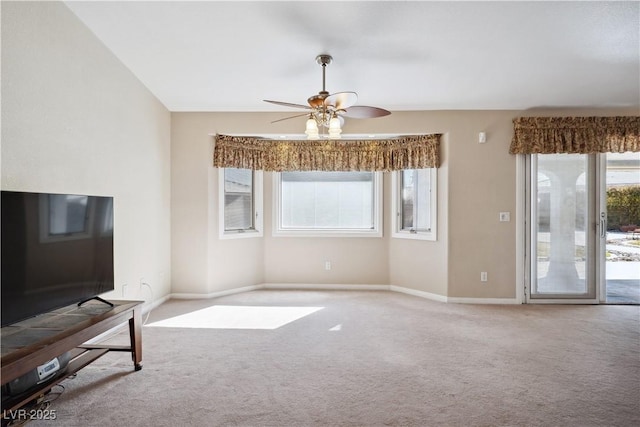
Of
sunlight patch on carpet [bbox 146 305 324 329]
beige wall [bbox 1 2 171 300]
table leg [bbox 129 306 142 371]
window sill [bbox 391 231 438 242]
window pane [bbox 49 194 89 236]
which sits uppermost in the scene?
beige wall [bbox 1 2 171 300]

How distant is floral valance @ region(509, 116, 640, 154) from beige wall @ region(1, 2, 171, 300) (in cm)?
448

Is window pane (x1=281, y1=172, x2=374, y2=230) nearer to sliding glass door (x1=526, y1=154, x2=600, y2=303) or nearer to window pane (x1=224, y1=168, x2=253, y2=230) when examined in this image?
window pane (x1=224, y1=168, x2=253, y2=230)

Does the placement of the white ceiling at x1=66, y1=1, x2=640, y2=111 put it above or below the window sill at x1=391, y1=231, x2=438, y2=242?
above

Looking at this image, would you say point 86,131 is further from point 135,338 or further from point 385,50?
point 385,50

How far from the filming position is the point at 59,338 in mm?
1878

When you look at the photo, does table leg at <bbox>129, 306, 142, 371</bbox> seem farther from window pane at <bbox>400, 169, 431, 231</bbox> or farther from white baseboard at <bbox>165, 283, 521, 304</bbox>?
window pane at <bbox>400, 169, 431, 231</bbox>

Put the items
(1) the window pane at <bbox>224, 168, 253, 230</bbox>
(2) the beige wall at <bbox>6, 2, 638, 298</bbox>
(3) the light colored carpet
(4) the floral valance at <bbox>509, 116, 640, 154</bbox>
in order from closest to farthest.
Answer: (3) the light colored carpet
(2) the beige wall at <bbox>6, 2, 638, 298</bbox>
(4) the floral valance at <bbox>509, 116, 640, 154</bbox>
(1) the window pane at <bbox>224, 168, 253, 230</bbox>

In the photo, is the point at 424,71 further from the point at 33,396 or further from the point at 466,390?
the point at 33,396

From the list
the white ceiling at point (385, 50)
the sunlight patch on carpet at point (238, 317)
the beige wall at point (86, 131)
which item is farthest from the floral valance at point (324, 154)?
the sunlight patch on carpet at point (238, 317)

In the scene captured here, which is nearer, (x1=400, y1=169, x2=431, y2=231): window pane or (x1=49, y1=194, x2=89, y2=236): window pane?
(x1=49, y1=194, x2=89, y2=236): window pane

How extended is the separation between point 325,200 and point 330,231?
0.51m

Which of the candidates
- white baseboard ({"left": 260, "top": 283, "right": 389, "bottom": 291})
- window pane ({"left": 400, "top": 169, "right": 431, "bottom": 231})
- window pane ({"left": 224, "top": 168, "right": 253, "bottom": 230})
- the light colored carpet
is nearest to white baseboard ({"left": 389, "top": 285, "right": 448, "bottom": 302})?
white baseboard ({"left": 260, "top": 283, "right": 389, "bottom": 291})

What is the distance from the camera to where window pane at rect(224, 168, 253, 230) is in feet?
15.8

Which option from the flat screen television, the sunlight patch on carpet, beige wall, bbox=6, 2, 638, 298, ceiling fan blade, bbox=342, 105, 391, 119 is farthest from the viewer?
the sunlight patch on carpet
